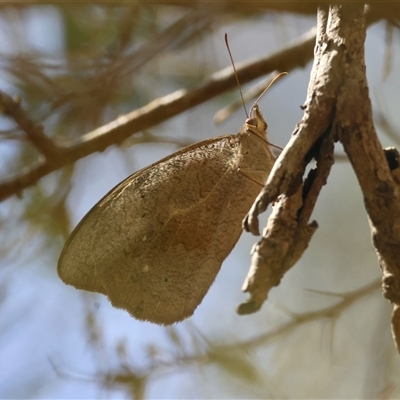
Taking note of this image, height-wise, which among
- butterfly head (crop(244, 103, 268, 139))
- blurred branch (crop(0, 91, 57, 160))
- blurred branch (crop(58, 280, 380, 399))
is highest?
blurred branch (crop(0, 91, 57, 160))

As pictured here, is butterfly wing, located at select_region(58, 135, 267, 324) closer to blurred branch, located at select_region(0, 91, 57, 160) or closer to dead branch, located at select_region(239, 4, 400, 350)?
blurred branch, located at select_region(0, 91, 57, 160)

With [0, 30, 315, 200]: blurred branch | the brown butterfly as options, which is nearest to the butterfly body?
the brown butterfly

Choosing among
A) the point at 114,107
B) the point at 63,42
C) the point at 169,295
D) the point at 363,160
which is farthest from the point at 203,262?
the point at 63,42

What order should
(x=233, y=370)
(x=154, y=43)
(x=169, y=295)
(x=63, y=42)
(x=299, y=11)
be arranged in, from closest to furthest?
(x=299, y=11), (x=169, y=295), (x=154, y=43), (x=233, y=370), (x=63, y=42)

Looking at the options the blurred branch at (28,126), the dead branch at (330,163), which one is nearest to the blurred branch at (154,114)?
the blurred branch at (28,126)

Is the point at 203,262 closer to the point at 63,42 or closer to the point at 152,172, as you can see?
the point at 152,172

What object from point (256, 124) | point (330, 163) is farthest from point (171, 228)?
point (330, 163)
